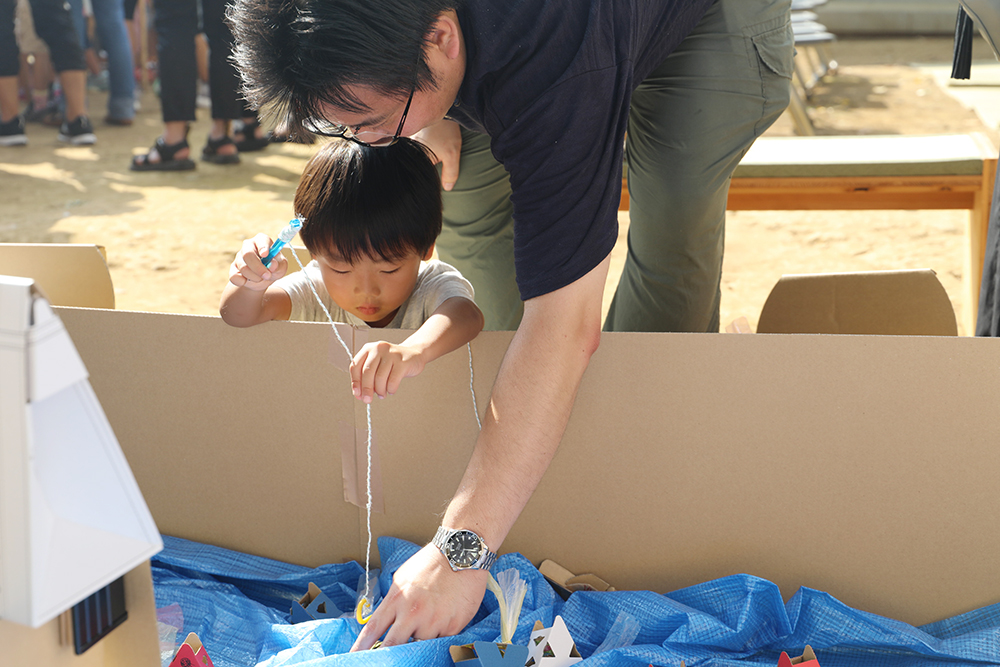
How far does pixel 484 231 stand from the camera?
1385mm

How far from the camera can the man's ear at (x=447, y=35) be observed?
747mm

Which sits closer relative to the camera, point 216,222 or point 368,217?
point 368,217

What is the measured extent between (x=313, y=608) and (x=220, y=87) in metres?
3.06

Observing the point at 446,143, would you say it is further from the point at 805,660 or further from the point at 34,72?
the point at 34,72

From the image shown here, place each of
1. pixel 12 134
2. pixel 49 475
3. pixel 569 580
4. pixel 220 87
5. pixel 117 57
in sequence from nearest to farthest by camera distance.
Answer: pixel 49 475 < pixel 569 580 < pixel 220 87 < pixel 12 134 < pixel 117 57

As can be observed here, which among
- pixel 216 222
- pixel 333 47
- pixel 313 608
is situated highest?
pixel 333 47

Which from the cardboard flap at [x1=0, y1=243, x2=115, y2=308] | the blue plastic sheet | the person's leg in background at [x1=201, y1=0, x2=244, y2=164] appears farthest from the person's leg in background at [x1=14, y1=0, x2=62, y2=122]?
the blue plastic sheet

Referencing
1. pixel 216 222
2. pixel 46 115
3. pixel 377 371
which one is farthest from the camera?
pixel 46 115

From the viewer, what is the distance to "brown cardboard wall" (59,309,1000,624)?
0.84 metres

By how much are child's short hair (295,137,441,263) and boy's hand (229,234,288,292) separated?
0.10 m

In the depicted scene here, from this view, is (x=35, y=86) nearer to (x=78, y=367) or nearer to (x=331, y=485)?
(x=331, y=485)

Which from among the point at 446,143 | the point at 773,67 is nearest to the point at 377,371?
the point at 446,143

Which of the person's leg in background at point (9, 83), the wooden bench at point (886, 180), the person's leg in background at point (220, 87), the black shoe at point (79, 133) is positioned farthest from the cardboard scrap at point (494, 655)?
the black shoe at point (79, 133)

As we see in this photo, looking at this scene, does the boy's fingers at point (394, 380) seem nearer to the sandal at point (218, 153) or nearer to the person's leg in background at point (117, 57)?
the sandal at point (218, 153)
